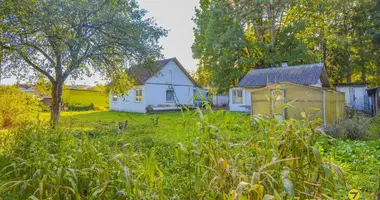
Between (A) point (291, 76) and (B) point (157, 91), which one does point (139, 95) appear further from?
(A) point (291, 76)

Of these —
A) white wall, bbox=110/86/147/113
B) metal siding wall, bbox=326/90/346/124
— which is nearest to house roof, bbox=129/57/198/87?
white wall, bbox=110/86/147/113

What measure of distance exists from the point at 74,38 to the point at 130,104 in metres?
13.5

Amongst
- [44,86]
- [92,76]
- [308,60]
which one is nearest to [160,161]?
[92,76]

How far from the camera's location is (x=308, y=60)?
2112 cm

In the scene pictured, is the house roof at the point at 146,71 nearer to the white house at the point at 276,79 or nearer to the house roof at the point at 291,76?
the white house at the point at 276,79

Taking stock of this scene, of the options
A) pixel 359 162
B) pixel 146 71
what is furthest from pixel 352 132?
pixel 146 71

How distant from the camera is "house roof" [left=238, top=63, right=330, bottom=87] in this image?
664 inches

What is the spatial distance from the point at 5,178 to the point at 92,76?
793cm

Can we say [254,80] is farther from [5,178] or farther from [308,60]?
[5,178]

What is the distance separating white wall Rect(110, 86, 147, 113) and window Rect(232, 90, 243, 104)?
7.29m

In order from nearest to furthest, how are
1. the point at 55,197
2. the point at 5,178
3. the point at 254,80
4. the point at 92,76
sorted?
the point at 55,197 → the point at 5,178 → the point at 92,76 → the point at 254,80

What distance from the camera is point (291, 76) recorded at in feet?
57.8

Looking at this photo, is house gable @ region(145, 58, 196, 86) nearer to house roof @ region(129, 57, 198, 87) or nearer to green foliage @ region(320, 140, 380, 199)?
house roof @ region(129, 57, 198, 87)

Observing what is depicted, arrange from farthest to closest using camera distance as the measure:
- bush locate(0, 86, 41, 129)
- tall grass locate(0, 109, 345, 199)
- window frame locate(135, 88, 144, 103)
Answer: window frame locate(135, 88, 144, 103) < bush locate(0, 86, 41, 129) < tall grass locate(0, 109, 345, 199)
